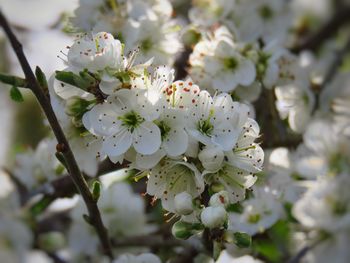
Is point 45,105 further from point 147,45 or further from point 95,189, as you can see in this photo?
point 147,45

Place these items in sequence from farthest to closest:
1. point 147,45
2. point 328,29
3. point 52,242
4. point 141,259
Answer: point 328,29
point 52,242
point 147,45
point 141,259

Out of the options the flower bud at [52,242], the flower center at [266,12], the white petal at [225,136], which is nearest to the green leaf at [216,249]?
the white petal at [225,136]

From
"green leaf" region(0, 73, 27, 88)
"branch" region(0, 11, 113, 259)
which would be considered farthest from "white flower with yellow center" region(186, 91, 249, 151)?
"green leaf" region(0, 73, 27, 88)

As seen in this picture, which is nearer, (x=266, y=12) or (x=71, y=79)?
(x=71, y=79)

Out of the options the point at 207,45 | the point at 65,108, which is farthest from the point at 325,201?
the point at 65,108

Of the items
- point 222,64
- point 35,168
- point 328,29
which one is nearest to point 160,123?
point 222,64

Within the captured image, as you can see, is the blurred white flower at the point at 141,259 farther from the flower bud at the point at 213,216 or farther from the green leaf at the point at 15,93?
the green leaf at the point at 15,93

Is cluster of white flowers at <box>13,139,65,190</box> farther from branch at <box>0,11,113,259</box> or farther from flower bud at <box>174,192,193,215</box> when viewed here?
flower bud at <box>174,192,193,215</box>
